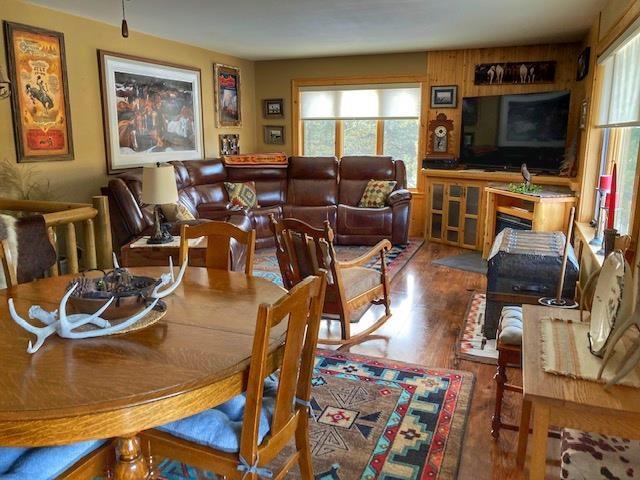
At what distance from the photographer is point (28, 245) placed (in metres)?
2.80

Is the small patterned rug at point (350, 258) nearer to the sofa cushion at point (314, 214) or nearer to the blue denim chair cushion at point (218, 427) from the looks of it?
the sofa cushion at point (314, 214)

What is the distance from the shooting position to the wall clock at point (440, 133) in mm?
6598

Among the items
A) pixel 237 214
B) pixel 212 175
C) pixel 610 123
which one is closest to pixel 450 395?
pixel 610 123

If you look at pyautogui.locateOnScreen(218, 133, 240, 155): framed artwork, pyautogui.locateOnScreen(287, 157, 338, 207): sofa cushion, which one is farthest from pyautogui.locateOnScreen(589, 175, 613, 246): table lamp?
pyautogui.locateOnScreen(218, 133, 240, 155): framed artwork

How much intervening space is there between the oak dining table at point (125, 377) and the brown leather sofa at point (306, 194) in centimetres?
336

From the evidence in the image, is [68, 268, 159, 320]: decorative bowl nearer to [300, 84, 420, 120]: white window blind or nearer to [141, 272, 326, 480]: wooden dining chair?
[141, 272, 326, 480]: wooden dining chair

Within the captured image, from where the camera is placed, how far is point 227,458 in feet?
4.86

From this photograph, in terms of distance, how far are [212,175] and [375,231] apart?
2.10 meters

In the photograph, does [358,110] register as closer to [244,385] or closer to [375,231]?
[375,231]

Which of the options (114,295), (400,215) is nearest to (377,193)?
(400,215)

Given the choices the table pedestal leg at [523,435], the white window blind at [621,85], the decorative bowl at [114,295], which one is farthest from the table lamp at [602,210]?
the decorative bowl at [114,295]

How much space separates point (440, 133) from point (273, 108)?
2487mm

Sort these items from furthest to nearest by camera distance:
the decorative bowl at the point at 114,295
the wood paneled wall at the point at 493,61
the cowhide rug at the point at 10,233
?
the wood paneled wall at the point at 493,61 < the cowhide rug at the point at 10,233 < the decorative bowl at the point at 114,295

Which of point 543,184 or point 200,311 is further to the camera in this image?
point 543,184
